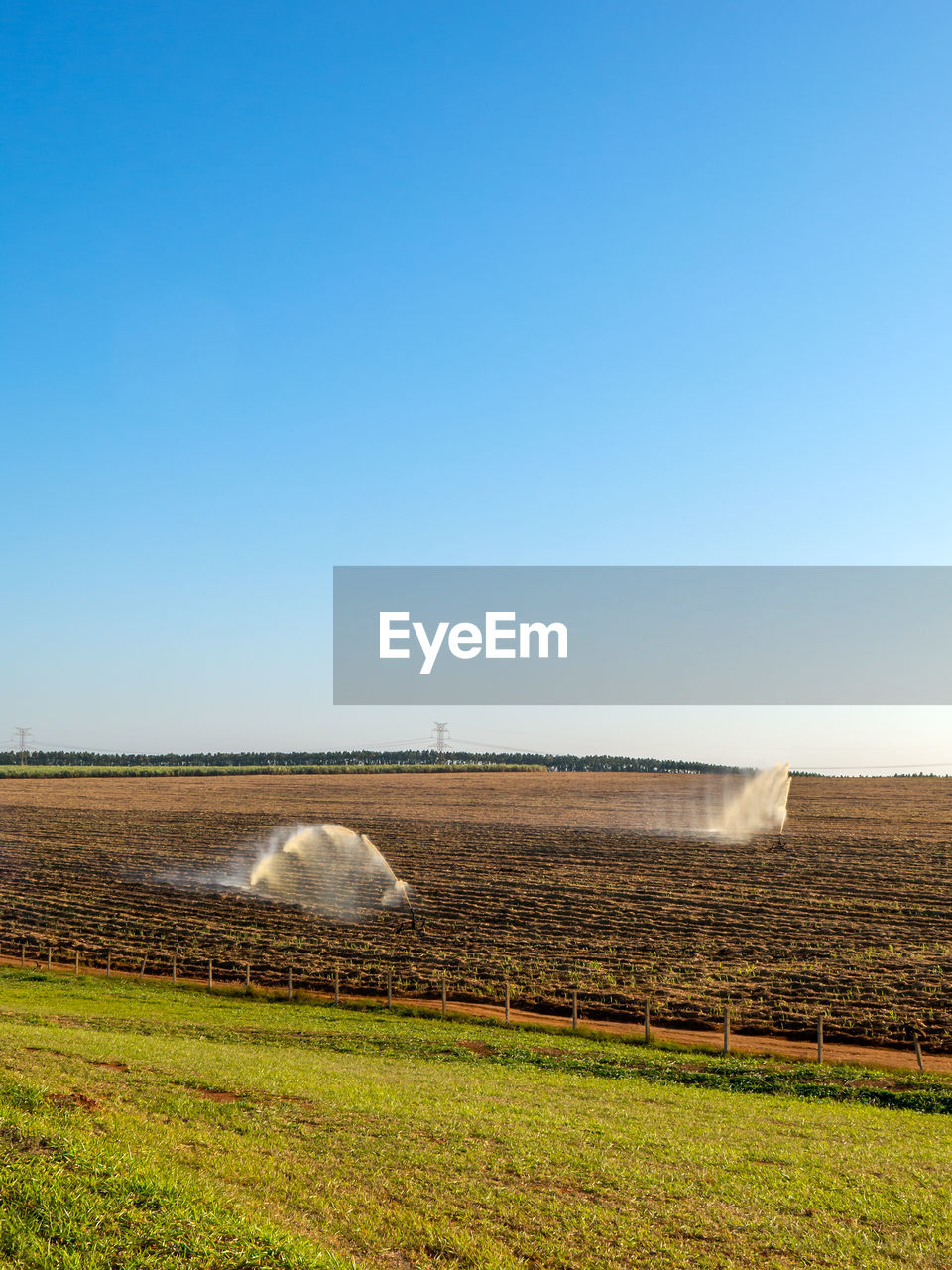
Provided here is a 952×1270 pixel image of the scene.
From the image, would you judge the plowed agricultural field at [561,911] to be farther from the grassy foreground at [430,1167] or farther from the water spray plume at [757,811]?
the grassy foreground at [430,1167]

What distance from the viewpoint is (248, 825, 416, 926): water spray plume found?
185ft

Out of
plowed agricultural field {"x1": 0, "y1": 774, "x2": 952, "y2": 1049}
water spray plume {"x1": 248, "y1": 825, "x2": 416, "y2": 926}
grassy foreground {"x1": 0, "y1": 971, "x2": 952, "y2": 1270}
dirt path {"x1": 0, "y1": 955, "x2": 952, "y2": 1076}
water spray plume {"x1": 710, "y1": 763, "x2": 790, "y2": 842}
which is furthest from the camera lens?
water spray plume {"x1": 710, "y1": 763, "x2": 790, "y2": 842}

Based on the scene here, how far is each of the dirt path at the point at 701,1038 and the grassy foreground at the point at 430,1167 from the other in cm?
656

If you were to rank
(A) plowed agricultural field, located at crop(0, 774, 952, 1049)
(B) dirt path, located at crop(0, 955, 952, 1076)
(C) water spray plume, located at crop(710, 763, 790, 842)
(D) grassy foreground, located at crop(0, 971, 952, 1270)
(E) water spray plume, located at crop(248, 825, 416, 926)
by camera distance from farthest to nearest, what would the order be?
(C) water spray plume, located at crop(710, 763, 790, 842)
(E) water spray plume, located at crop(248, 825, 416, 926)
(A) plowed agricultural field, located at crop(0, 774, 952, 1049)
(B) dirt path, located at crop(0, 955, 952, 1076)
(D) grassy foreground, located at crop(0, 971, 952, 1270)

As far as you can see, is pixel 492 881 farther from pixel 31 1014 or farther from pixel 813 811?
pixel 813 811

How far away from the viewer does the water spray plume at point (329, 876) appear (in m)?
56.5

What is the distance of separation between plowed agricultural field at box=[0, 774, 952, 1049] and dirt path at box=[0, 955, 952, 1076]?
43.6 inches

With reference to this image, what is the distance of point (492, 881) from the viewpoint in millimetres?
62750

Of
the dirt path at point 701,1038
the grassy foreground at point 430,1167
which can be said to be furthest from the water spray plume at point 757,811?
the grassy foreground at point 430,1167

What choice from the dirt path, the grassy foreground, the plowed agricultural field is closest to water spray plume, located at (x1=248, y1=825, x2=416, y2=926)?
the plowed agricultural field

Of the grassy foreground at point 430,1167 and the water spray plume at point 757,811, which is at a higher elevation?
the grassy foreground at point 430,1167

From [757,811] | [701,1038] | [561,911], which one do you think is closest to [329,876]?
[561,911]

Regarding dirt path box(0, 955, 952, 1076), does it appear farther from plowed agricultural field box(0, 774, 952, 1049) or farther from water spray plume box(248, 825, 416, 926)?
water spray plume box(248, 825, 416, 926)

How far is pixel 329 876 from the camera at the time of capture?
67.9 metres
